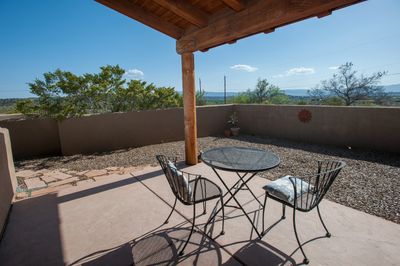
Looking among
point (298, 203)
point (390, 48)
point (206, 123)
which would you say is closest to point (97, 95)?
point (206, 123)

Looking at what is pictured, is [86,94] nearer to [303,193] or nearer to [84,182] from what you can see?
[84,182]

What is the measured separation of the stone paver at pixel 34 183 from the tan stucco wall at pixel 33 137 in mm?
1843

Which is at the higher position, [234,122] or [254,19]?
[254,19]

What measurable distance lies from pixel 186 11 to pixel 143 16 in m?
0.82

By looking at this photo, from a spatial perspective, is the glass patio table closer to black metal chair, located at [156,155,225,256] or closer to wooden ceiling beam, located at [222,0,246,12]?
black metal chair, located at [156,155,225,256]

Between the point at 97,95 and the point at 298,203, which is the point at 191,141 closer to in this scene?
the point at 298,203

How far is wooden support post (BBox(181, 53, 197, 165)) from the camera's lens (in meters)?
3.56

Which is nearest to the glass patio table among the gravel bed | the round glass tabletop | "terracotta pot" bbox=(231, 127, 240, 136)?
the round glass tabletop

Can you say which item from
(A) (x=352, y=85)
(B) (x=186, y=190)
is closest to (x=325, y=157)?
(B) (x=186, y=190)

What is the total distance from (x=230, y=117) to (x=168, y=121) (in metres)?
2.43

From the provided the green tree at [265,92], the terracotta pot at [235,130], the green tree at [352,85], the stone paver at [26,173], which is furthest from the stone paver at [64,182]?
the green tree at [352,85]

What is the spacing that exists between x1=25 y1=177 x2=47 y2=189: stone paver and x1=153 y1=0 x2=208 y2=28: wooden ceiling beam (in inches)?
133

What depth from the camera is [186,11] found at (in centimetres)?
265

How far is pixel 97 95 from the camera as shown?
5.78 metres
